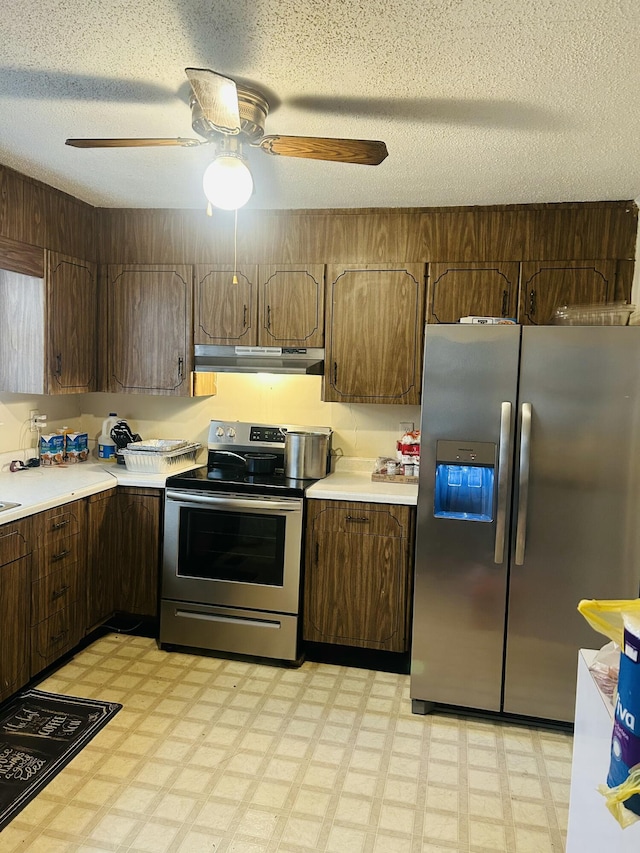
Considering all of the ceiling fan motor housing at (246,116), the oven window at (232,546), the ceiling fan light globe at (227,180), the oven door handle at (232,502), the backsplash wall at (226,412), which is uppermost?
the ceiling fan motor housing at (246,116)

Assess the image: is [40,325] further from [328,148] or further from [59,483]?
[328,148]

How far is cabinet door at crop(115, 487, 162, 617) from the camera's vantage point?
11.1 ft

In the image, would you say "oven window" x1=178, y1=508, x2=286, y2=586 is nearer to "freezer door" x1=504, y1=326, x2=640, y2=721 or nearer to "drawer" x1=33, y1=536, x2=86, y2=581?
"drawer" x1=33, y1=536, x2=86, y2=581

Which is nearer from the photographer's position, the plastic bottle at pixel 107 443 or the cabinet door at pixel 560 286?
the cabinet door at pixel 560 286

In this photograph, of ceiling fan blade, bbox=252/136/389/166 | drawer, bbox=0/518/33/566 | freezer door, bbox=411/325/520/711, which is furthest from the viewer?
freezer door, bbox=411/325/520/711

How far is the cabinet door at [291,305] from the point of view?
3533mm

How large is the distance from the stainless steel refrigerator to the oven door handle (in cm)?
70

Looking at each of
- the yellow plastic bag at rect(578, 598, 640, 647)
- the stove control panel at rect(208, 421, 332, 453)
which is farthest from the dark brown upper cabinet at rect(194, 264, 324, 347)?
the yellow plastic bag at rect(578, 598, 640, 647)

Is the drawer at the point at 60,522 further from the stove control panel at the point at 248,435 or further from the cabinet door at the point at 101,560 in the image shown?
the stove control panel at the point at 248,435

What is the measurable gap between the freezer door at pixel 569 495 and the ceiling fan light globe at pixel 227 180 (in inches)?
52.8

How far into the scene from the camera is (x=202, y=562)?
3.34 meters

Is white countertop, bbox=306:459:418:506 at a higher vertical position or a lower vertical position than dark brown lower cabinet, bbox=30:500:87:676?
higher

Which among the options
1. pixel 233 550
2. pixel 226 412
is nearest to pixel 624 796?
pixel 233 550

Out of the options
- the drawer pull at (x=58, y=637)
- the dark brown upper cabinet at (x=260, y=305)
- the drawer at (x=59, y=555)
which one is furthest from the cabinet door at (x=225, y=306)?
the drawer pull at (x=58, y=637)
